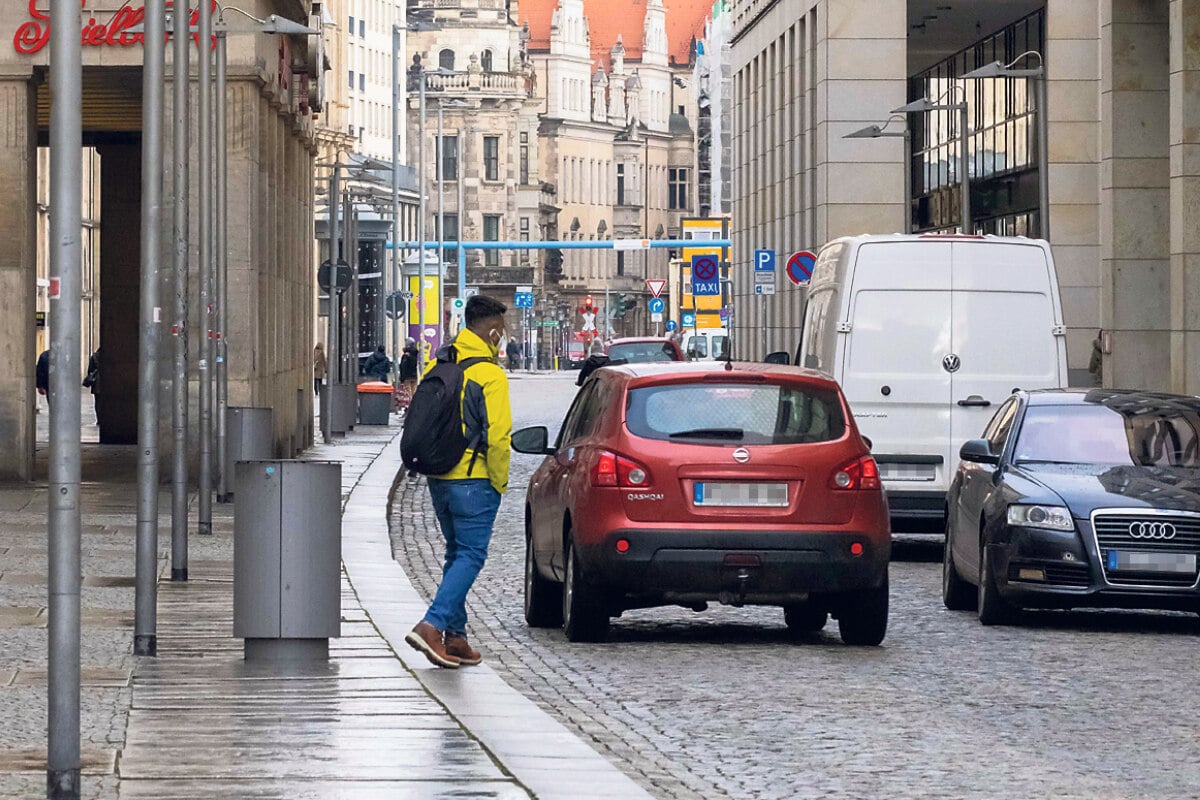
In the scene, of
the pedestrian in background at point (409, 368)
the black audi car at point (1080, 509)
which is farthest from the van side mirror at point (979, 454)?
the pedestrian in background at point (409, 368)

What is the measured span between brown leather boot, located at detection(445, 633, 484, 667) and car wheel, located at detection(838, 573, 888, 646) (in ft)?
7.95

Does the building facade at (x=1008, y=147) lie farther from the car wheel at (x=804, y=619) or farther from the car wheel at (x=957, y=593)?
the car wheel at (x=804, y=619)

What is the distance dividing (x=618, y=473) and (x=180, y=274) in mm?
6550

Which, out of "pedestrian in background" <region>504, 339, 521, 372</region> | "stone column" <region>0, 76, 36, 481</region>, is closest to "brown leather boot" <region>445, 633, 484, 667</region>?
"stone column" <region>0, 76, 36, 481</region>

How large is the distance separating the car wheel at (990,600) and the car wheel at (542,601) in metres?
2.60

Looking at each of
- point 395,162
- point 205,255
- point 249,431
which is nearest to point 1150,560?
point 205,255

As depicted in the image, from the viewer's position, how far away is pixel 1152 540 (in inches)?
622

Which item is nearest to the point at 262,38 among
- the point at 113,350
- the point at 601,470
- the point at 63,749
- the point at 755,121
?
the point at 113,350

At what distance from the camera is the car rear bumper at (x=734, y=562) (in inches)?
567

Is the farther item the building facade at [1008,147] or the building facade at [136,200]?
the building facade at [1008,147]

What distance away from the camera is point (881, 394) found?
21.7 m

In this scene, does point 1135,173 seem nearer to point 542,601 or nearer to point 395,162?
point 542,601

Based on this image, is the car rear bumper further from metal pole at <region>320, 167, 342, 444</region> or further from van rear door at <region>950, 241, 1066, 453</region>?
metal pole at <region>320, 167, 342, 444</region>

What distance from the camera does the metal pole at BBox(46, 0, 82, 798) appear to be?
318 inches
